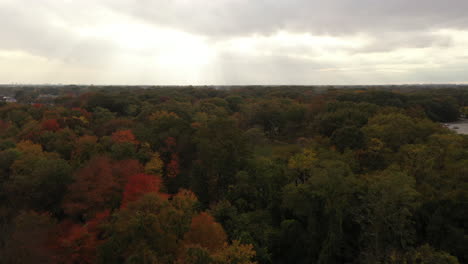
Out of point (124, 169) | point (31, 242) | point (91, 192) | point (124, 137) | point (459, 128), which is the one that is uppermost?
point (124, 137)

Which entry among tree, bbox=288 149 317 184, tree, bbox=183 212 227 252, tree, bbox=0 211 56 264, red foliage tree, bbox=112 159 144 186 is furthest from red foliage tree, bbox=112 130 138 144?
tree, bbox=183 212 227 252

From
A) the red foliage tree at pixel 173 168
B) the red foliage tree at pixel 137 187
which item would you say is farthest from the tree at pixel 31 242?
the red foliage tree at pixel 173 168

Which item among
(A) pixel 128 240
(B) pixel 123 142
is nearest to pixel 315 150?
(B) pixel 123 142

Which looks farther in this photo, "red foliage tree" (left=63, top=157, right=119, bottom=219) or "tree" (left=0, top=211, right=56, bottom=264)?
"red foliage tree" (left=63, top=157, right=119, bottom=219)

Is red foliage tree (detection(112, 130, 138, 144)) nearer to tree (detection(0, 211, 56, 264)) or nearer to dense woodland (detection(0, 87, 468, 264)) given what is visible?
dense woodland (detection(0, 87, 468, 264))

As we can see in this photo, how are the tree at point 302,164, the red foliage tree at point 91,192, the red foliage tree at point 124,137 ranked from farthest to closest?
the red foliage tree at point 124,137, the tree at point 302,164, the red foliage tree at point 91,192

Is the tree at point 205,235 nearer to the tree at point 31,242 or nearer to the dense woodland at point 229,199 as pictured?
the dense woodland at point 229,199

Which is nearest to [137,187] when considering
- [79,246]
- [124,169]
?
[124,169]

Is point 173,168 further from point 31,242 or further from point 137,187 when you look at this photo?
point 31,242
